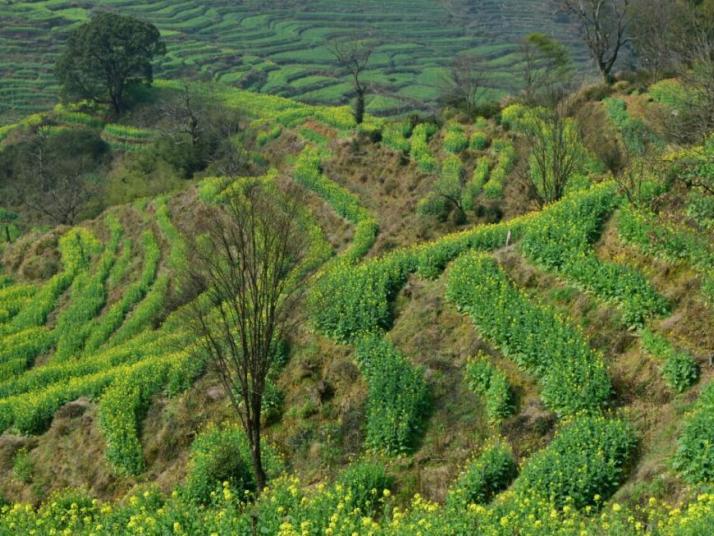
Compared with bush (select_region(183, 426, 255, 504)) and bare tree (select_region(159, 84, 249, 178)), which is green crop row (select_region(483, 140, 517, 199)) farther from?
bush (select_region(183, 426, 255, 504))

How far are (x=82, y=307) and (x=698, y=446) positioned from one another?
118ft

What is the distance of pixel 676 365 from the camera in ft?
55.9

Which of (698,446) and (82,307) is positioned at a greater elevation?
(698,446)

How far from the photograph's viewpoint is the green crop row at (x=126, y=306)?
126ft

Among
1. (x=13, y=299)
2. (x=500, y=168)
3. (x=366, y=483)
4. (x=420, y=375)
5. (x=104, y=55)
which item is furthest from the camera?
(x=104, y=55)

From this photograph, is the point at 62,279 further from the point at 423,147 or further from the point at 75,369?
the point at 423,147

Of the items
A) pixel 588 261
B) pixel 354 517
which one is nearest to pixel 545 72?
pixel 588 261

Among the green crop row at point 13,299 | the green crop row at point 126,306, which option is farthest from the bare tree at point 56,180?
the green crop row at point 126,306

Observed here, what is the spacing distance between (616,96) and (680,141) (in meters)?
17.6

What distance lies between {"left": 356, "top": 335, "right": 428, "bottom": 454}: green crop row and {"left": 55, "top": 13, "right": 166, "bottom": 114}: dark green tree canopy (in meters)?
78.7

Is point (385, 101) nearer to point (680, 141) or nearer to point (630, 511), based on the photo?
point (680, 141)

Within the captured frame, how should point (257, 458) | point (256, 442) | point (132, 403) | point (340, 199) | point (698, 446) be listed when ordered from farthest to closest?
point (340, 199), point (132, 403), point (257, 458), point (256, 442), point (698, 446)

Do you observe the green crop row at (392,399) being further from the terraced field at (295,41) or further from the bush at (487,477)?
the terraced field at (295,41)

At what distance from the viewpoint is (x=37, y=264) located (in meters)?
49.5
